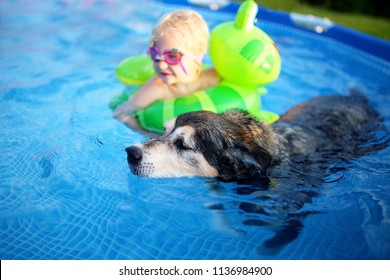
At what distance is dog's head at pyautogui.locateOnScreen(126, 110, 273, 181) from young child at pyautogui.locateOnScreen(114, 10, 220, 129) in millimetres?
1304

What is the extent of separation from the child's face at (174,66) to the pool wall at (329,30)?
533cm

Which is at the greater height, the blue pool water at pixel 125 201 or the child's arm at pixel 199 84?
the child's arm at pixel 199 84

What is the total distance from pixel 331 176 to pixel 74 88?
457 cm

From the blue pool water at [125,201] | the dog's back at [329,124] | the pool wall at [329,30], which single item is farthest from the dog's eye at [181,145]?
the pool wall at [329,30]

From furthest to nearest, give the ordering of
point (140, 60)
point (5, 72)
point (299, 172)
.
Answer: point (5, 72), point (140, 60), point (299, 172)

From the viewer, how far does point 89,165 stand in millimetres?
4629

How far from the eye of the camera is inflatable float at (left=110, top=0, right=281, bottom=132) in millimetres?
5070

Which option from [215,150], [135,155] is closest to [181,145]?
[215,150]

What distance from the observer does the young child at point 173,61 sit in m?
5.11

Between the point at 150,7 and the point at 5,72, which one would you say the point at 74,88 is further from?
the point at 150,7

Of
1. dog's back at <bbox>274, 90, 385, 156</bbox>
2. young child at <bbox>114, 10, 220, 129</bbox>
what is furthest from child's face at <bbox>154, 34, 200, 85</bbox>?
dog's back at <bbox>274, 90, 385, 156</bbox>

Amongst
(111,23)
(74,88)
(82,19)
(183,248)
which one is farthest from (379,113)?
(82,19)

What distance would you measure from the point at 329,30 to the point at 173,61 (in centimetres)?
633

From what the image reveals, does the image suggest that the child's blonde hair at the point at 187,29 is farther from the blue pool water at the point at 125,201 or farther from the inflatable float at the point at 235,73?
the blue pool water at the point at 125,201
